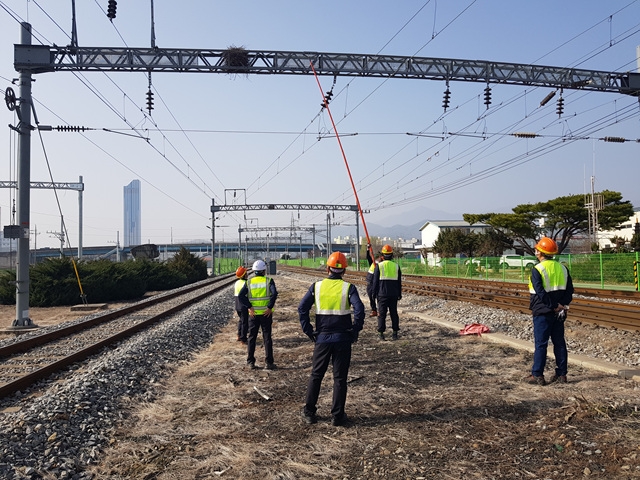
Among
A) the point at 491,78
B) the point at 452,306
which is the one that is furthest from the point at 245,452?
Result: the point at 491,78

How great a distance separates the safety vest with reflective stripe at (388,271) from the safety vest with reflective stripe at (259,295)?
10.9 feet

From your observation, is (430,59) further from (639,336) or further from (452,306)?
(639,336)

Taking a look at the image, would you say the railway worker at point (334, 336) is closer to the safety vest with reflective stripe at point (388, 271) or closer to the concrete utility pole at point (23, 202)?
the safety vest with reflective stripe at point (388, 271)

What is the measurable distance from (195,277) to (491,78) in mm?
38201

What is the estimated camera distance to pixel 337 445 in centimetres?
532

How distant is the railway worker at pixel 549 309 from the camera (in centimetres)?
718

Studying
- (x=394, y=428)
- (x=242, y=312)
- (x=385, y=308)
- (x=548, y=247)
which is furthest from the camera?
(x=385, y=308)

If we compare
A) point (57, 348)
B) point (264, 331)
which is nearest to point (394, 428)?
point (264, 331)

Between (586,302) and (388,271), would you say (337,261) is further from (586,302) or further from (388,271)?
(586,302)

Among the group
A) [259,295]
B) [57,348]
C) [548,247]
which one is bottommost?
[57,348]

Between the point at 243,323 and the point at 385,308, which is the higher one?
the point at 385,308

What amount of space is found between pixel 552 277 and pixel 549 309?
445 millimetres

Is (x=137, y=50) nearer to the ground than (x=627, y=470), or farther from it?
farther from it

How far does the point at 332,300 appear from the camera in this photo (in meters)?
6.07
